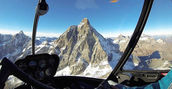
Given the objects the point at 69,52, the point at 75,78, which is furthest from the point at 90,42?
the point at 75,78

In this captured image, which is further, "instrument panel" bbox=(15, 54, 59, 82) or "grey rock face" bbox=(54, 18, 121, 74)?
"grey rock face" bbox=(54, 18, 121, 74)

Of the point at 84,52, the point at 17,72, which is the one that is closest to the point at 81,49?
the point at 84,52

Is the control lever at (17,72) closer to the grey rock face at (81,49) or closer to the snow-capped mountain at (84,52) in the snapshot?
the snow-capped mountain at (84,52)

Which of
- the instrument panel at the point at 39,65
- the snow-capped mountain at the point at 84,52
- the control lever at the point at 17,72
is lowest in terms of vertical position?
the snow-capped mountain at the point at 84,52

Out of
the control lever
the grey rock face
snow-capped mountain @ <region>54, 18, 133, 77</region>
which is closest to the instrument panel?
the control lever

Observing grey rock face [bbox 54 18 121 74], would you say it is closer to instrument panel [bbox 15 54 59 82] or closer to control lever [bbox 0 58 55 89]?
instrument panel [bbox 15 54 59 82]

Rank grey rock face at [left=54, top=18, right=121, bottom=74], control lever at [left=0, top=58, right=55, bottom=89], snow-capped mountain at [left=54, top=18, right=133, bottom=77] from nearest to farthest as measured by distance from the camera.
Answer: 1. control lever at [left=0, top=58, right=55, bottom=89]
2. snow-capped mountain at [left=54, top=18, right=133, bottom=77]
3. grey rock face at [left=54, top=18, right=121, bottom=74]

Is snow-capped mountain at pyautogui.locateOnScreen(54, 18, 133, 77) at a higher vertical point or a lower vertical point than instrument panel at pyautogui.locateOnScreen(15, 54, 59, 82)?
lower

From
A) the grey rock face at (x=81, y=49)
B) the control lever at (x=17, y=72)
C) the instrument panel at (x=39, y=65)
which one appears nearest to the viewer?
the control lever at (x=17, y=72)

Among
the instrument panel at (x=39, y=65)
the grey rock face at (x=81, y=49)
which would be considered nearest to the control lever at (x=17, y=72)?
the instrument panel at (x=39, y=65)

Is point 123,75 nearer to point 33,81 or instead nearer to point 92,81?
point 92,81

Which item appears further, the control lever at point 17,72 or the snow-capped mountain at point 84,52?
the snow-capped mountain at point 84,52
